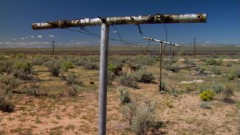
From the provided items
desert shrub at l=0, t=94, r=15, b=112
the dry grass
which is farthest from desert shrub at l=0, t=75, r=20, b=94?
desert shrub at l=0, t=94, r=15, b=112

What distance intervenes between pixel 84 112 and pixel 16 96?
4087 mm

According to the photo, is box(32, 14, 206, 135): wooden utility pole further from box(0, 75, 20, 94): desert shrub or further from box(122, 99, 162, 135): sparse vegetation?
box(0, 75, 20, 94): desert shrub

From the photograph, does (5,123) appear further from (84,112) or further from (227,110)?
(227,110)

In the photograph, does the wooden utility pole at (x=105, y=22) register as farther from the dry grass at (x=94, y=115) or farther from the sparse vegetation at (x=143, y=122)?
the dry grass at (x=94, y=115)

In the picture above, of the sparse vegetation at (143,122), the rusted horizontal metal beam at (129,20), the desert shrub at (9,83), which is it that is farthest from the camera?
the desert shrub at (9,83)

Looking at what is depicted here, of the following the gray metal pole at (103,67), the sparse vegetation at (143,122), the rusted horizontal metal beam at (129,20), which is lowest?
the sparse vegetation at (143,122)

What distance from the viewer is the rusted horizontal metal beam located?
14.5 feet

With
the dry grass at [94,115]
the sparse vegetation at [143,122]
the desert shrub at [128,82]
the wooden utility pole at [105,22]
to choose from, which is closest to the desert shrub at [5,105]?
the dry grass at [94,115]

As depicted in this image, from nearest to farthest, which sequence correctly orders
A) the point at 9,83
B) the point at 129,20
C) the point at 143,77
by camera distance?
the point at 129,20 → the point at 9,83 → the point at 143,77

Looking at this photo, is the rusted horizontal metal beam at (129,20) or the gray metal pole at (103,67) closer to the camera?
the rusted horizontal metal beam at (129,20)

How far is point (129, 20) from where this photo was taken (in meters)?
4.87

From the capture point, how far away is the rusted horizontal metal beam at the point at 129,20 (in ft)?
14.5

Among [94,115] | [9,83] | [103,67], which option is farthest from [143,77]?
[103,67]

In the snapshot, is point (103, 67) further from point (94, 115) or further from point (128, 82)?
point (128, 82)
